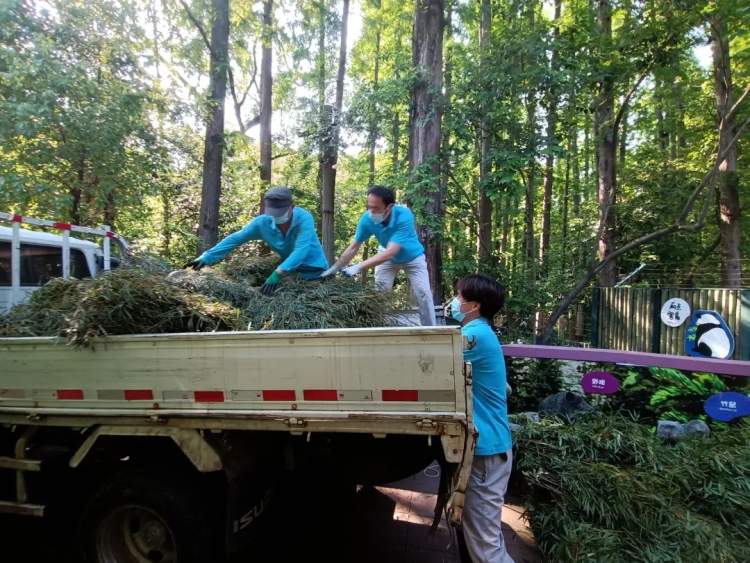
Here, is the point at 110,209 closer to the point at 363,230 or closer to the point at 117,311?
the point at 363,230

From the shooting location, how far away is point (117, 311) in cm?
271

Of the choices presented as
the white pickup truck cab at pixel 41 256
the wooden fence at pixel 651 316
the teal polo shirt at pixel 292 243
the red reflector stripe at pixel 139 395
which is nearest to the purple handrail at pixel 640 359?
the teal polo shirt at pixel 292 243

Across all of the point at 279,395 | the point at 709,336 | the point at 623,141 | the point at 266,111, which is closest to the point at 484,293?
the point at 279,395

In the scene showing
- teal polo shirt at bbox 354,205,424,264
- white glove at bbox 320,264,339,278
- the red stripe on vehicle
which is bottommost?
the red stripe on vehicle

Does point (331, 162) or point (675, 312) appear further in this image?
point (331, 162)

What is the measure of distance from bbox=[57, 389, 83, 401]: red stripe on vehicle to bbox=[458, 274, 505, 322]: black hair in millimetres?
2230

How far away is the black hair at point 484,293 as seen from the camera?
8.91 ft

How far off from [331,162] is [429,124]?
546 centimetres

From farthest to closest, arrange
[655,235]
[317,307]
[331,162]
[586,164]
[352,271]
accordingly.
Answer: [586,164] → [331,162] → [655,235] → [352,271] → [317,307]

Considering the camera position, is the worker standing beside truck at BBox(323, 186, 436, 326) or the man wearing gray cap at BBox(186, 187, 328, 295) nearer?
the man wearing gray cap at BBox(186, 187, 328, 295)

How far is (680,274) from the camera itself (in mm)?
12383

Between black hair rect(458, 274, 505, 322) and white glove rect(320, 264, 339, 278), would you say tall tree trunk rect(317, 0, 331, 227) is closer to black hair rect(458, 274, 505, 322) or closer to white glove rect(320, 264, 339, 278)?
white glove rect(320, 264, 339, 278)

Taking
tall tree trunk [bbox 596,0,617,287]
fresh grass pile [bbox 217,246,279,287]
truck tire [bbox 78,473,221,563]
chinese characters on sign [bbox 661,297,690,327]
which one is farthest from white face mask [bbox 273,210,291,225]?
chinese characters on sign [bbox 661,297,690,327]

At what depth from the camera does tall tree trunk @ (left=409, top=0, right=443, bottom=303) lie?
7145 mm
